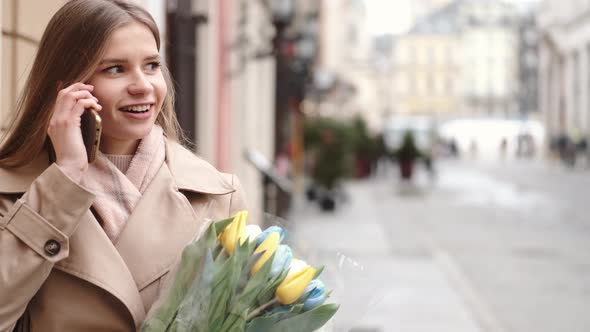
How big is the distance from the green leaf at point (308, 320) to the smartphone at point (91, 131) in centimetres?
48

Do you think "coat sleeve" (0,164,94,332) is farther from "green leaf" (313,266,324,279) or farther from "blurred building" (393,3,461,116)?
"blurred building" (393,3,461,116)

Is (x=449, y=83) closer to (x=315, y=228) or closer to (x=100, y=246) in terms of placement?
(x=315, y=228)

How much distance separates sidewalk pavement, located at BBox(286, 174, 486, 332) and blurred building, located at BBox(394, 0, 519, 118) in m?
84.3

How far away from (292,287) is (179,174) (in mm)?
421

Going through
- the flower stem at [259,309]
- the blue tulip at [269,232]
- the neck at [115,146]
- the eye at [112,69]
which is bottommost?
the flower stem at [259,309]

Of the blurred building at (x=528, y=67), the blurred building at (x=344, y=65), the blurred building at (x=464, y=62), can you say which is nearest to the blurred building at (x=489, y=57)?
the blurred building at (x=464, y=62)

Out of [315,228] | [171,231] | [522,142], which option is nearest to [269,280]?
[171,231]

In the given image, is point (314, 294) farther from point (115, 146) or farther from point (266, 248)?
point (115, 146)

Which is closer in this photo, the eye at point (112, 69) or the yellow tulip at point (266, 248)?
the yellow tulip at point (266, 248)

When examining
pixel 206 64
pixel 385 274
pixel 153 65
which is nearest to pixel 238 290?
pixel 153 65

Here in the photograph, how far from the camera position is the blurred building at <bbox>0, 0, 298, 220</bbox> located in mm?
3641

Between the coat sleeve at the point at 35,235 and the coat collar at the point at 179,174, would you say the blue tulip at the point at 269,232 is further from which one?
the coat sleeve at the point at 35,235

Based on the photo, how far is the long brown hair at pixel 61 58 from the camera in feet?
Answer: 6.14

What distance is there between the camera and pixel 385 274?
10297mm
